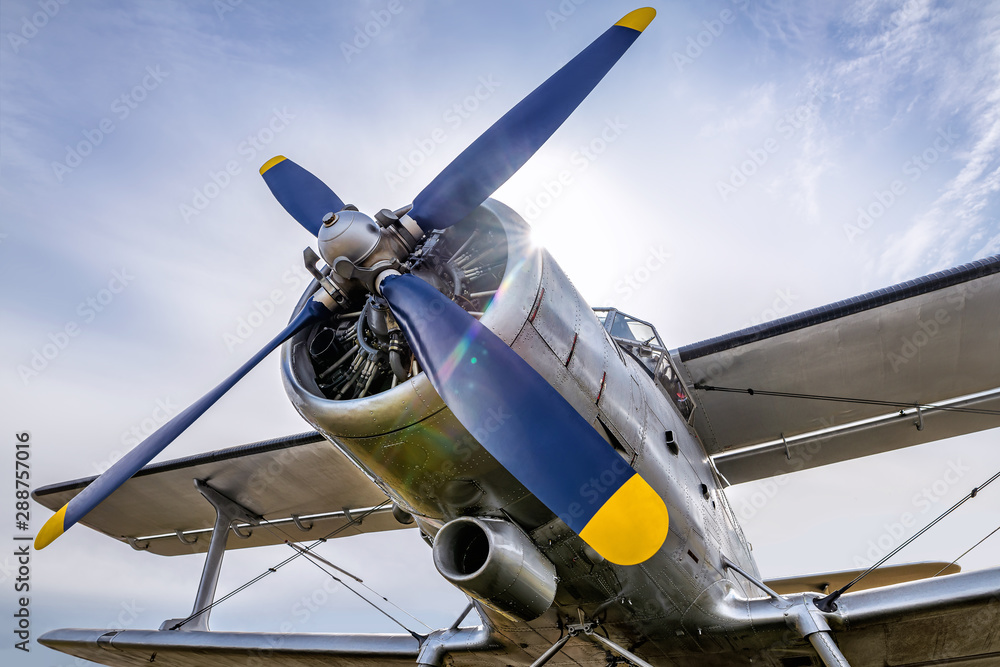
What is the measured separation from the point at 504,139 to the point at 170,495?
7.95 metres

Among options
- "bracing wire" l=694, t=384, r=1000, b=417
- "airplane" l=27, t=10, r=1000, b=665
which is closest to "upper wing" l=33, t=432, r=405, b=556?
"airplane" l=27, t=10, r=1000, b=665

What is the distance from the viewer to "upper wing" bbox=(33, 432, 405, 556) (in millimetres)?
8305

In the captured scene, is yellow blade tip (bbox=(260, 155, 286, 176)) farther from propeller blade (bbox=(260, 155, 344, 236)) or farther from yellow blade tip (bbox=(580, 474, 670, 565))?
yellow blade tip (bbox=(580, 474, 670, 565))

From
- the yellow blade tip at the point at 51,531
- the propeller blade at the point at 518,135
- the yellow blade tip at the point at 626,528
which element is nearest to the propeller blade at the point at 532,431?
the yellow blade tip at the point at 626,528

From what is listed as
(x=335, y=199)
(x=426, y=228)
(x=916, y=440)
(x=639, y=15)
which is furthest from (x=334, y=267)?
(x=916, y=440)

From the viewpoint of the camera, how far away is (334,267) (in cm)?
388

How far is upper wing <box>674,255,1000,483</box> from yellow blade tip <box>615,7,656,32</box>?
12.0ft

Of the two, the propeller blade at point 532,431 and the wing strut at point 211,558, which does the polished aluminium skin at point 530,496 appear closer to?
the propeller blade at point 532,431

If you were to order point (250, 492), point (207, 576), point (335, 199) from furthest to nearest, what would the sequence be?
point (250, 492) < point (207, 576) < point (335, 199)

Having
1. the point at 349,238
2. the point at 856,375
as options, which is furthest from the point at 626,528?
the point at 856,375

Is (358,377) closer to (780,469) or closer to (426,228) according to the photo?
(426,228)

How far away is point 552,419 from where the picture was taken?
3059 mm

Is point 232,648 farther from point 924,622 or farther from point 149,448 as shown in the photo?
point 924,622

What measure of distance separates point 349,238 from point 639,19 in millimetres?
2392
